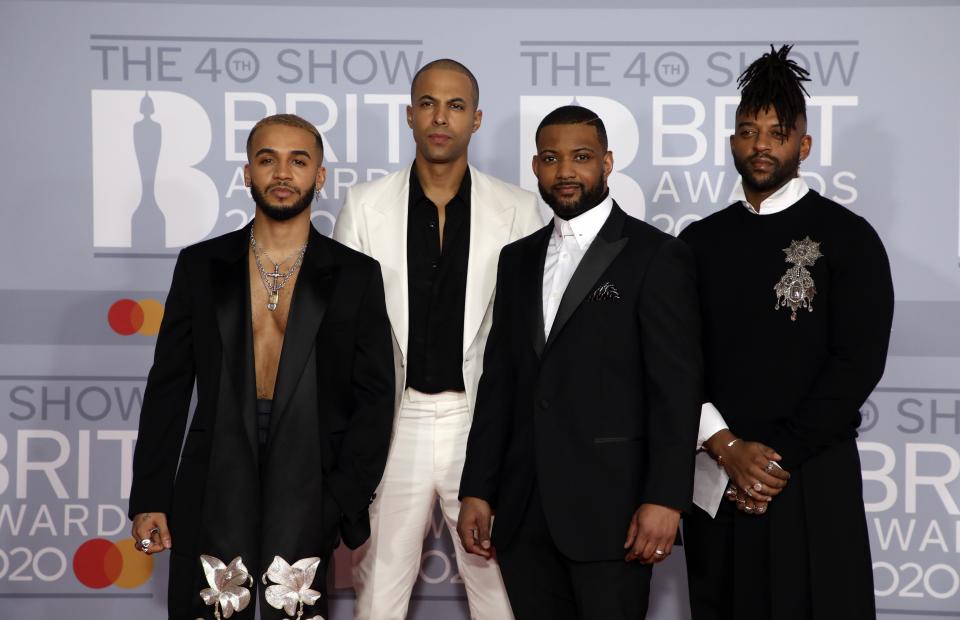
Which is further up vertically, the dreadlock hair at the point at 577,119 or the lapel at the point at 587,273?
the dreadlock hair at the point at 577,119

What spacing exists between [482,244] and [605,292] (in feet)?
2.31

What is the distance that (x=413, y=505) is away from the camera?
3.15m

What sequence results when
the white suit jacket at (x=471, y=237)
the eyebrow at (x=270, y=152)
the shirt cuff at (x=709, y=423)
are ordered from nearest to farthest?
the shirt cuff at (x=709, y=423)
the eyebrow at (x=270, y=152)
the white suit jacket at (x=471, y=237)

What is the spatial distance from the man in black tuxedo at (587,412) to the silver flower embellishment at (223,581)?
2.19 ft

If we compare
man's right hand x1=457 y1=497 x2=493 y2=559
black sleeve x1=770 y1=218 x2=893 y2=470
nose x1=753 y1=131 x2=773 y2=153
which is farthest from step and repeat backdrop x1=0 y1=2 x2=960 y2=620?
black sleeve x1=770 y1=218 x2=893 y2=470

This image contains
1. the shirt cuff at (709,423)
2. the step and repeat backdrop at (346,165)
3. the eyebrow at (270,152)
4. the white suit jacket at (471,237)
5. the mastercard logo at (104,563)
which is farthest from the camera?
the mastercard logo at (104,563)

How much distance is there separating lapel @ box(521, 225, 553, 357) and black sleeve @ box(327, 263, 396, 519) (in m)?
0.46

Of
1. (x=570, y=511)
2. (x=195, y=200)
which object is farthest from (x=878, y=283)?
(x=195, y=200)

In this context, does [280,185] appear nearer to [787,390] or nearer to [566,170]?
[566,170]

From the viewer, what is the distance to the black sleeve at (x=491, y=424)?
274 cm

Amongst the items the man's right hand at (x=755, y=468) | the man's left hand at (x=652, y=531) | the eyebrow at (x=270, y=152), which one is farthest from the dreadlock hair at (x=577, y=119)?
the man's left hand at (x=652, y=531)

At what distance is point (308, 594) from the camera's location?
2564 millimetres

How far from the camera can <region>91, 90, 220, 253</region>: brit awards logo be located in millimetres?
3982

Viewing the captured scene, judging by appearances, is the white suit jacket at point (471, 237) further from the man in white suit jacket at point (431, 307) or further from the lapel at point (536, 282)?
the lapel at point (536, 282)
